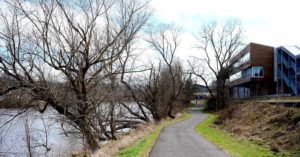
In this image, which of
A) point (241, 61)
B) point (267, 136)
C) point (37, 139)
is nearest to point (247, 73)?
point (241, 61)

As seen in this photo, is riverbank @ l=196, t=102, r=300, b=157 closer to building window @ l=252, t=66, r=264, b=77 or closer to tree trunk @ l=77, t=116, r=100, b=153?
tree trunk @ l=77, t=116, r=100, b=153

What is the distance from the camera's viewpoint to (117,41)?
80.5 feet

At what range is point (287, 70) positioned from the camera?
71188 mm

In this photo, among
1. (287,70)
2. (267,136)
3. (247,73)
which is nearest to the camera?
(267,136)

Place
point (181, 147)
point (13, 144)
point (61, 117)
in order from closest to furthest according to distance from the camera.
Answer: point (181, 147), point (61, 117), point (13, 144)

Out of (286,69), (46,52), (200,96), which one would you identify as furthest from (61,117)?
(200,96)

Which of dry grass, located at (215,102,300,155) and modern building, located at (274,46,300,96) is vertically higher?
modern building, located at (274,46,300,96)

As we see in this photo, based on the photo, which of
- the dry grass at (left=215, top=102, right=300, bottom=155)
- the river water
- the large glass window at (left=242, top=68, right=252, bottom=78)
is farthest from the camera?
the large glass window at (left=242, top=68, right=252, bottom=78)

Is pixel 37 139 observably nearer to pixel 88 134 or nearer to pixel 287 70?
pixel 88 134

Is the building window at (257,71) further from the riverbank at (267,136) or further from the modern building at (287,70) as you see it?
the riverbank at (267,136)

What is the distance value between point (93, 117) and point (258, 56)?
6044cm

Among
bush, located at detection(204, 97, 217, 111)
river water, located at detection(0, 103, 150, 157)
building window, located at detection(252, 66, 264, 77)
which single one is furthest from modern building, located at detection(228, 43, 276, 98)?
river water, located at detection(0, 103, 150, 157)

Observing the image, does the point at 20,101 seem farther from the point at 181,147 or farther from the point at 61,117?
the point at 181,147

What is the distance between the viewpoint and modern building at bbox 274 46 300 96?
2571 inches
